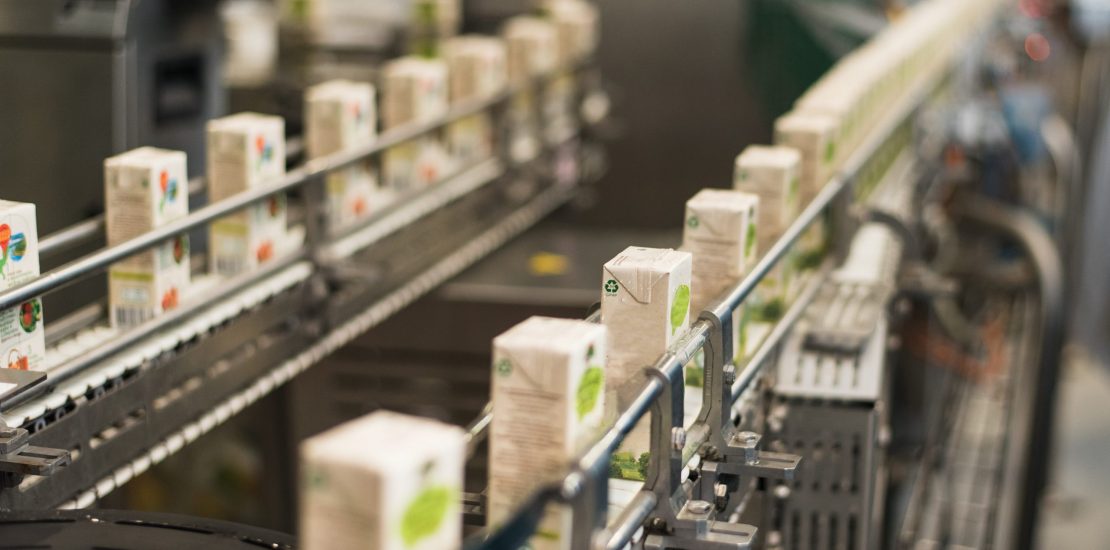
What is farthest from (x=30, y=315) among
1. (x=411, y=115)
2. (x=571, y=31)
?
(x=571, y=31)

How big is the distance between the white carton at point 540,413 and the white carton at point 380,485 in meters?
0.21

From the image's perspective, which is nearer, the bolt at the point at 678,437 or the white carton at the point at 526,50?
the bolt at the point at 678,437

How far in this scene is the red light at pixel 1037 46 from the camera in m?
Answer: 7.01

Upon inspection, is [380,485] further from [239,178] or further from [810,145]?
[810,145]

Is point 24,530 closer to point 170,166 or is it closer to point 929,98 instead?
point 170,166

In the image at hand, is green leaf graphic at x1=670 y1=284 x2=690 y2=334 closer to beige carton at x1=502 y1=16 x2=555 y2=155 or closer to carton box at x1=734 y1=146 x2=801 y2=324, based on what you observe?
carton box at x1=734 y1=146 x2=801 y2=324

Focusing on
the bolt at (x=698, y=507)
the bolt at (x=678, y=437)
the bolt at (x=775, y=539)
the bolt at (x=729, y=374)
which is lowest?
the bolt at (x=775, y=539)

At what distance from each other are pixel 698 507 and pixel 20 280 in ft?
3.17

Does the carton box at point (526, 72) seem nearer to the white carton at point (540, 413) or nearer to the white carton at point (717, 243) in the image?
the white carton at point (717, 243)

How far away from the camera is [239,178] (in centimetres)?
236

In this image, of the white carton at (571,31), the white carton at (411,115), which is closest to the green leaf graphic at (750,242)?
the white carton at (411,115)

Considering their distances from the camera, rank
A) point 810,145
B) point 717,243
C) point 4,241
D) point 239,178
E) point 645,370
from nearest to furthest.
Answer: point 645,370, point 4,241, point 717,243, point 239,178, point 810,145

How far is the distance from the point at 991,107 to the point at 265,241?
13.5 ft

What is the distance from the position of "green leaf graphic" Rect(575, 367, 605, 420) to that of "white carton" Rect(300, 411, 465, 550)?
0.78 feet
